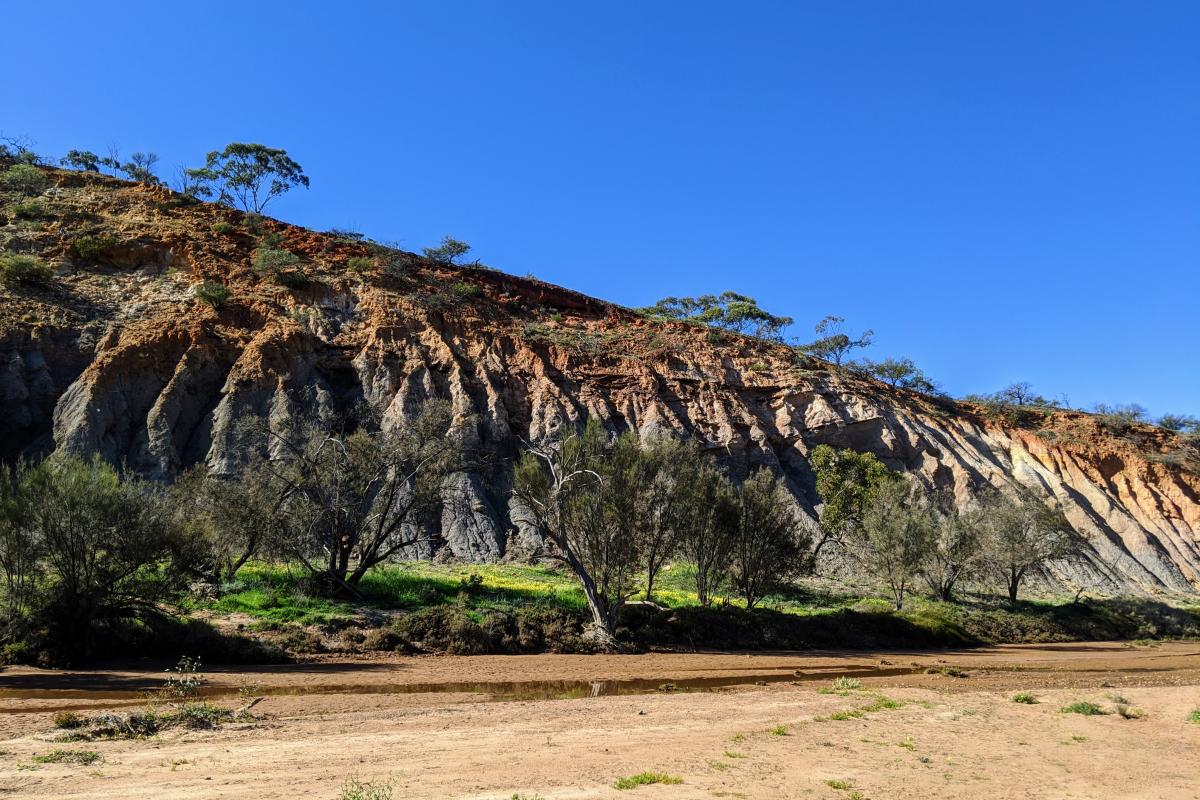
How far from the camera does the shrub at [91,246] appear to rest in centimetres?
4475

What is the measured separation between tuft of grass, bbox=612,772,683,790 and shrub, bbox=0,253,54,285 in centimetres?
4770

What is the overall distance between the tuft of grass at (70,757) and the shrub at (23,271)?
139ft

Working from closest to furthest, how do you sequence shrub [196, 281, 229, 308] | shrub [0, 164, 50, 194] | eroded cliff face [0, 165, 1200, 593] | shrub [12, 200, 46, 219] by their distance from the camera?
eroded cliff face [0, 165, 1200, 593], shrub [196, 281, 229, 308], shrub [12, 200, 46, 219], shrub [0, 164, 50, 194]

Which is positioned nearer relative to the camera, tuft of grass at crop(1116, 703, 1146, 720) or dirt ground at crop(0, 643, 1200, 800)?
dirt ground at crop(0, 643, 1200, 800)

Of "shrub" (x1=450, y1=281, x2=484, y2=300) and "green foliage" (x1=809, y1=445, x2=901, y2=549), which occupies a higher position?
"shrub" (x1=450, y1=281, x2=484, y2=300)

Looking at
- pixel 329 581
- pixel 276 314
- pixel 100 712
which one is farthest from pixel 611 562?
pixel 276 314

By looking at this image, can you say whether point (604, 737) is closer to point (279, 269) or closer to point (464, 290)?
point (279, 269)

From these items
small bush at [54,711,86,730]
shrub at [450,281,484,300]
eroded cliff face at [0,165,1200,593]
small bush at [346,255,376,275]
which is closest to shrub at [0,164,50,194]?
eroded cliff face at [0,165,1200,593]

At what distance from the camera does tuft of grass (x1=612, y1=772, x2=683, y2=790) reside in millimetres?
8311

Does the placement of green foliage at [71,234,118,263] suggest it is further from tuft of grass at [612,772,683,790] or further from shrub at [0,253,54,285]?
tuft of grass at [612,772,683,790]

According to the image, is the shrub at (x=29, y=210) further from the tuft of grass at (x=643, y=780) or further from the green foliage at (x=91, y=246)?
the tuft of grass at (x=643, y=780)

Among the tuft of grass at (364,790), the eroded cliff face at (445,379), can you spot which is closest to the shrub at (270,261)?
the eroded cliff face at (445,379)

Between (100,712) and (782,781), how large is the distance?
1102cm

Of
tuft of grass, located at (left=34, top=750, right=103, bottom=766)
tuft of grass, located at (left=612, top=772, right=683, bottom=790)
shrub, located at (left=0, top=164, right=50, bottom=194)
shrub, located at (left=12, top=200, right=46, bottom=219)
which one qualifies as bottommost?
tuft of grass, located at (left=34, top=750, right=103, bottom=766)
